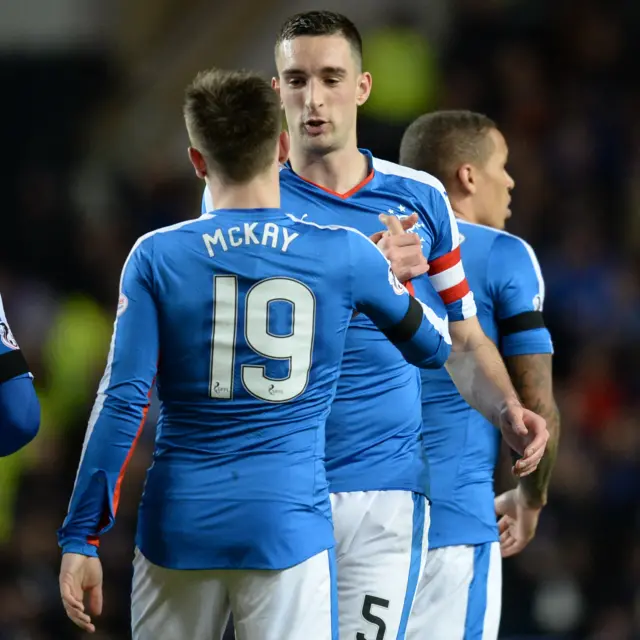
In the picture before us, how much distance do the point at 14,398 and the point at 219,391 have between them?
49cm

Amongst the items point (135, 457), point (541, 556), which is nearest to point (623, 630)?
point (541, 556)

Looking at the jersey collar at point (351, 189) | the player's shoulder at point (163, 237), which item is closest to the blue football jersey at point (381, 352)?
the jersey collar at point (351, 189)

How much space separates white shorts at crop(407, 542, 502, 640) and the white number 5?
126 centimetres

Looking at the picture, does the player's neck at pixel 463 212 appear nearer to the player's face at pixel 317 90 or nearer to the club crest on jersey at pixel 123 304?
the player's face at pixel 317 90

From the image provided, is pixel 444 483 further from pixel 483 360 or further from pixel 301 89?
pixel 301 89

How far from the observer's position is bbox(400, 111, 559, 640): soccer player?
4.34 metres

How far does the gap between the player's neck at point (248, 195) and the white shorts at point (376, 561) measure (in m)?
0.95

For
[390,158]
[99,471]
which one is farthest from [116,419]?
[390,158]

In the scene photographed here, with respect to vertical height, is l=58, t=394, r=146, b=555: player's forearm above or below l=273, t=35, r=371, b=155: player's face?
below

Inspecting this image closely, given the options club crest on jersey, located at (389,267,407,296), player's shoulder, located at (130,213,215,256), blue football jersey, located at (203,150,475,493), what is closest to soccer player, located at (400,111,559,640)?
blue football jersey, located at (203,150,475,493)

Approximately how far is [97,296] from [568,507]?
3751 millimetres

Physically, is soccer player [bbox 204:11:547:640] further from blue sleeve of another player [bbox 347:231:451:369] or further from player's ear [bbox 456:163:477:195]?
player's ear [bbox 456:163:477:195]

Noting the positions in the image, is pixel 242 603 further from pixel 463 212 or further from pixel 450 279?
pixel 463 212

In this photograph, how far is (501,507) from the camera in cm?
493
